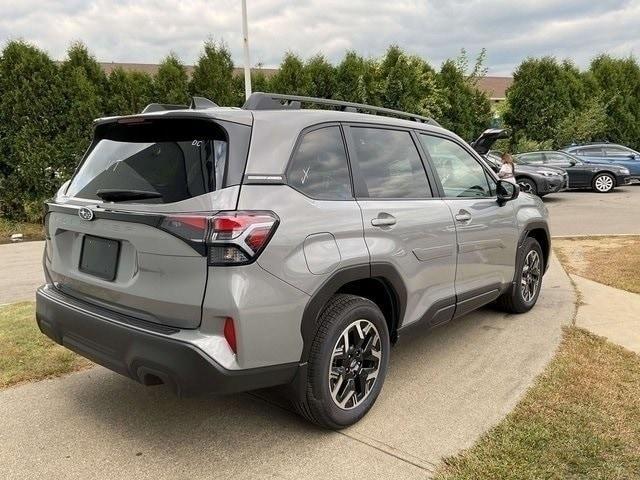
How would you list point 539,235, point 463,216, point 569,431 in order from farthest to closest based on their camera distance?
1. point 539,235
2. point 463,216
3. point 569,431

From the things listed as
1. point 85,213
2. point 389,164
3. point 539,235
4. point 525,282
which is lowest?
point 525,282

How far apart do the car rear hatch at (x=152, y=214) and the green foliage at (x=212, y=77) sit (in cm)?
1047

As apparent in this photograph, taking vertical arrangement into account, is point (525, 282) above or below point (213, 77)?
below

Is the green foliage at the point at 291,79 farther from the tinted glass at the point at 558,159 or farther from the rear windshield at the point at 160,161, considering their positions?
the rear windshield at the point at 160,161

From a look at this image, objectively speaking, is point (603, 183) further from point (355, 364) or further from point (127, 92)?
point (355, 364)

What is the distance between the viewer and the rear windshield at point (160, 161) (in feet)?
8.89

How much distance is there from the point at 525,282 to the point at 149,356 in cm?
393

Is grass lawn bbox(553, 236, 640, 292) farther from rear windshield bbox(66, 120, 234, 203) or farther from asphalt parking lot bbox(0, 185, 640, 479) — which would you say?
rear windshield bbox(66, 120, 234, 203)

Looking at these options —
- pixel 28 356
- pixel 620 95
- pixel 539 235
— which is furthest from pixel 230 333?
pixel 620 95

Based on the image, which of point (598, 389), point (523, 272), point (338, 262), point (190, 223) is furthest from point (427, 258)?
point (523, 272)

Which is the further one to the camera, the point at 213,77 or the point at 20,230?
the point at 213,77

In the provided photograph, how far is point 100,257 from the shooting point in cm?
299

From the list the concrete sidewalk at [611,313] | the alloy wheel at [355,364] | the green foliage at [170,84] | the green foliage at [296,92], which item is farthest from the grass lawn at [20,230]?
the concrete sidewalk at [611,313]

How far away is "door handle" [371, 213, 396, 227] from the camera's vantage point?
10.8ft
